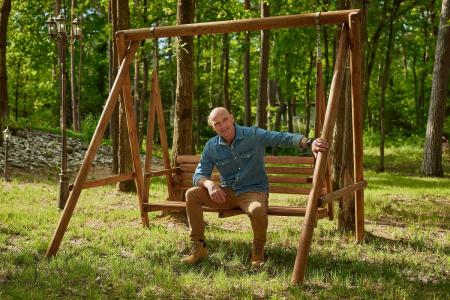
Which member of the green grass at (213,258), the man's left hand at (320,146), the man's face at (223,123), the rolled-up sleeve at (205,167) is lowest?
the green grass at (213,258)

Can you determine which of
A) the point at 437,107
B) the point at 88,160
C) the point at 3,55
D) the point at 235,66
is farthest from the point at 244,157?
the point at 235,66

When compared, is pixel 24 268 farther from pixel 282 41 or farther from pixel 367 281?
pixel 282 41

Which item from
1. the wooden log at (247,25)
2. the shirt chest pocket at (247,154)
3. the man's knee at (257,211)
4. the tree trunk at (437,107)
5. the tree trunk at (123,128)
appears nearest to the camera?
the man's knee at (257,211)

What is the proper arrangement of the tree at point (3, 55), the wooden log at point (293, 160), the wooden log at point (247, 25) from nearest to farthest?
the wooden log at point (247, 25), the wooden log at point (293, 160), the tree at point (3, 55)

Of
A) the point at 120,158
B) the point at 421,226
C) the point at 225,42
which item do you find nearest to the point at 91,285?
the point at 421,226

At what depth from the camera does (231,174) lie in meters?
6.01

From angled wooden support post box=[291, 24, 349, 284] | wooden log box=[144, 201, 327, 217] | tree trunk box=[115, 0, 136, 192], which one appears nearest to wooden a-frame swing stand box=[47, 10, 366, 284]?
angled wooden support post box=[291, 24, 349, 284]

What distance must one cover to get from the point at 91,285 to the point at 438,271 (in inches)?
131

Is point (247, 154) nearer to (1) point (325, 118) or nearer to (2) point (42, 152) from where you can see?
(1) point (325, 118)

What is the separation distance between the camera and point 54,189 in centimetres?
1264

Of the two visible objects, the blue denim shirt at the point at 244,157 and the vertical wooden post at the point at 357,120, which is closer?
the blue denim shirt at the point at 244,157

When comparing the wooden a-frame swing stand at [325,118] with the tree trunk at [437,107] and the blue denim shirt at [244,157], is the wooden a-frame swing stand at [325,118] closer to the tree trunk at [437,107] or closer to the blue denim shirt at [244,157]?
the blue denim shirt at [244,157]

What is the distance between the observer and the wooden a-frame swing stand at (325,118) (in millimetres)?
5285

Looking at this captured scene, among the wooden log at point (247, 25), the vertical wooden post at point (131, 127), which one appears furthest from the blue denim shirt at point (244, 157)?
the vertical wooden post at point (131, 127)
